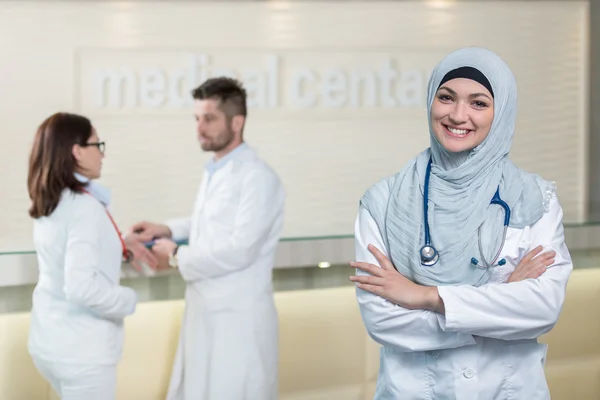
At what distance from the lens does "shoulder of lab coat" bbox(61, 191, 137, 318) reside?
2.73 metres

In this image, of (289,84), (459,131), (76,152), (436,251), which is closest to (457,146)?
(459,131)

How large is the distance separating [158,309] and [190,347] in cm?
18

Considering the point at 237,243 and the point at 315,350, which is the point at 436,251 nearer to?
the point at 237,243

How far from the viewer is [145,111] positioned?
4.01m

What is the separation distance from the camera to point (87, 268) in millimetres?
2746

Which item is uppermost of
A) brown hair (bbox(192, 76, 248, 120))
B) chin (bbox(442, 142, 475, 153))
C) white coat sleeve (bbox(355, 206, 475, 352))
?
brown hair (bbox(192, 76, 248, 120))

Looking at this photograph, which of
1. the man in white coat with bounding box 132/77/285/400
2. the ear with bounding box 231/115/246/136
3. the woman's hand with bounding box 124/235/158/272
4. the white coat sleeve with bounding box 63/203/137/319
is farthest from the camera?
the ear with bounding box 231/115/246/136

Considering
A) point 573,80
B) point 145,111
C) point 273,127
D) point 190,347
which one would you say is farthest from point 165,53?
point 573,80

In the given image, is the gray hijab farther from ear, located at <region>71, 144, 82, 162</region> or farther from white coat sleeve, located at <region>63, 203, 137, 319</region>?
ear, located at <region>71, 144, 82, 162</region>

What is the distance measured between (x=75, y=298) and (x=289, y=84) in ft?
6.04

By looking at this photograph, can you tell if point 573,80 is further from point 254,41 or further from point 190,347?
point 190,347

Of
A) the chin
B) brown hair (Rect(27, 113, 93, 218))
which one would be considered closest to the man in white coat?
brown hair (Rect(27, 113, 93, 218))

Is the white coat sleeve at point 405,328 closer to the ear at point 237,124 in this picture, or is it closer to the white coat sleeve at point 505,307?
the white coat sleeve at point 505,307

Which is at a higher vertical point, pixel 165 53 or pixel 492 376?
pixel 165 53
